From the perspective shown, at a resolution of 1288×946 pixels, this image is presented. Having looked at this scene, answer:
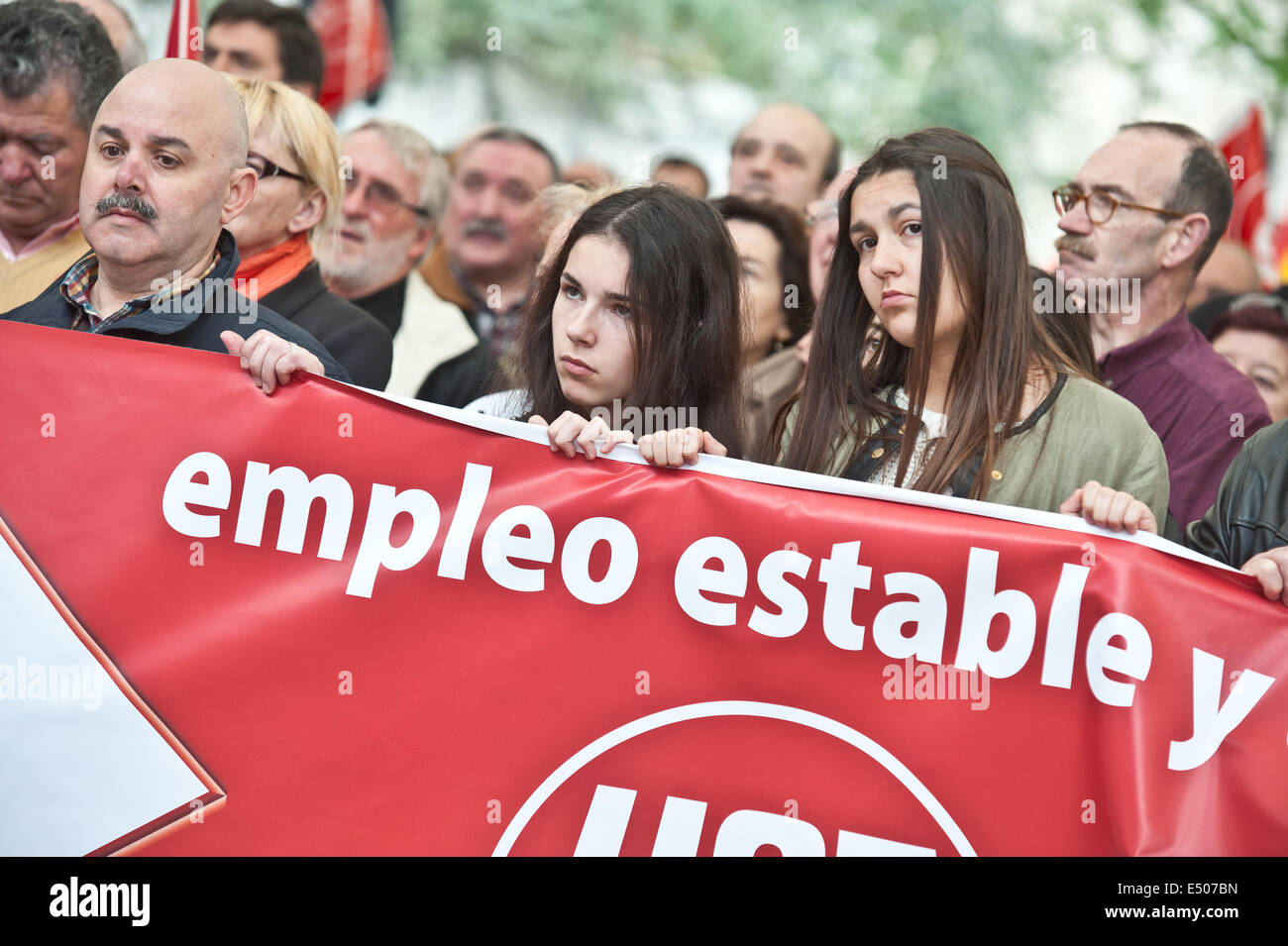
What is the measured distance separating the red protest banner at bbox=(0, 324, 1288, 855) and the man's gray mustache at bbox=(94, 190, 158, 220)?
65 cm

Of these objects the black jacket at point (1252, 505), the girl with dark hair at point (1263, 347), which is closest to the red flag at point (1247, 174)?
the girl with dark hair at point (1263, 347)

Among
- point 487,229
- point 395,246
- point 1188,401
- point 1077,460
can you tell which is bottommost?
point 1077,460

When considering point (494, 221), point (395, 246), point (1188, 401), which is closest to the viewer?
point (1188, 401)

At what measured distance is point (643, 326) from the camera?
11.8 feet

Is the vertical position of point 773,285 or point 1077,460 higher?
point 773,285

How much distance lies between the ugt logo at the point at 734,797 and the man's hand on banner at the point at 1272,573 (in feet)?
2.68

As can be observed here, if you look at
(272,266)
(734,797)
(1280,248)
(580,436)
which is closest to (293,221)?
(272,266)

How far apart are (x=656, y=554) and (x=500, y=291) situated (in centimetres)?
378

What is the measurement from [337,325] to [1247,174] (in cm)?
510

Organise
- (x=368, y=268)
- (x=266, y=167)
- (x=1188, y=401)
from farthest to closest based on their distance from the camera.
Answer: (x=368, y=268) → (x=266, y=167) → (x=1188, y=401)

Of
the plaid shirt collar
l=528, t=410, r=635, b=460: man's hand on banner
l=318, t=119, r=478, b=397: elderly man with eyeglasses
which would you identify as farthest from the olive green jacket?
l=318, t=119, r=478, b=397: elderly man with eyeglasses

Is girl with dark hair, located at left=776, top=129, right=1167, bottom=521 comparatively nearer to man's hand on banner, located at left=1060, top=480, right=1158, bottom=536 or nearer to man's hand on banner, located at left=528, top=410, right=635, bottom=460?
man's hand on banner, located at left=1060, top=480, right=1158, bottom=536

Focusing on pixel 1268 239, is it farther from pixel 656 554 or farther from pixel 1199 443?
pixel 656 554

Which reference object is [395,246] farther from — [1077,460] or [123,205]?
[1077,460]
